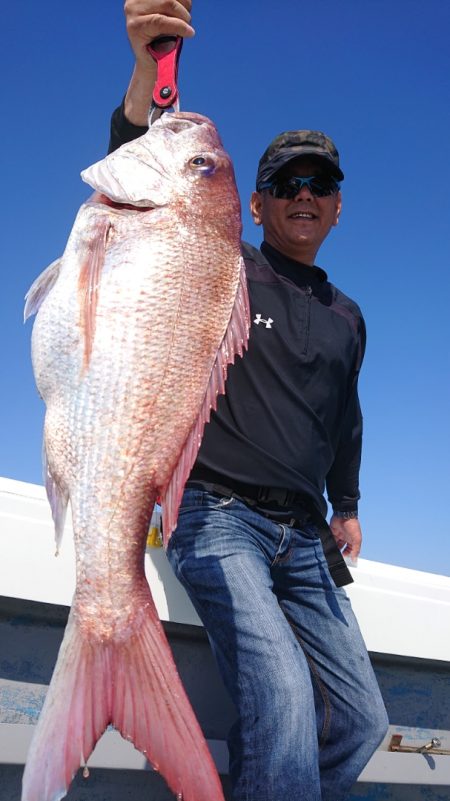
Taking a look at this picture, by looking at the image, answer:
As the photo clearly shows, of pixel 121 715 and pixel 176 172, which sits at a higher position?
pixel 176 172

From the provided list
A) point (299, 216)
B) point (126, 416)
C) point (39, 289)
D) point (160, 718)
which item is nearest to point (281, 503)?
point (126, 416)

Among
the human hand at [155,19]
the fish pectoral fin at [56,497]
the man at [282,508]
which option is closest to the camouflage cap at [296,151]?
the man at [282,508]

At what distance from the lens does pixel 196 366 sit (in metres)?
2.00

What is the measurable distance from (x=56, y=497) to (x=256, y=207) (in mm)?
2235

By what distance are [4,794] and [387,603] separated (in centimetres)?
198

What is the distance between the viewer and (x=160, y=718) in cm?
166

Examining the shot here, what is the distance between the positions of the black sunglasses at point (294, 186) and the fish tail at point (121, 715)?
2.32 metres

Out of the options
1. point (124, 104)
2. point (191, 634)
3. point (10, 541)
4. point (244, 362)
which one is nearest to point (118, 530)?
point (10, 541)

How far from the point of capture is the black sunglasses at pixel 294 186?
334 cm

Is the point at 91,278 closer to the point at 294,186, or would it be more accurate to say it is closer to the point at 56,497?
the point at 56,497

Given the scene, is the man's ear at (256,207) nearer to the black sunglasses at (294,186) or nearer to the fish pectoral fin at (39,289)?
the black sunglasses at (294,186)

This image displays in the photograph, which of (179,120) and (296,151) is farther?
(296,151)

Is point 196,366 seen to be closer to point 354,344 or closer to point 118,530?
point 118,530

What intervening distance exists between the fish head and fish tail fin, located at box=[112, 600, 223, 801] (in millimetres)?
1346
